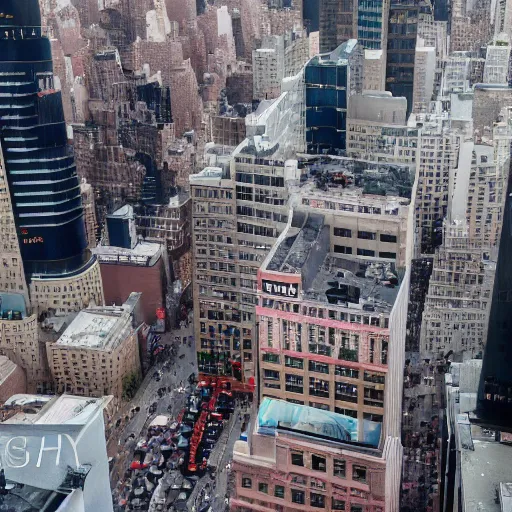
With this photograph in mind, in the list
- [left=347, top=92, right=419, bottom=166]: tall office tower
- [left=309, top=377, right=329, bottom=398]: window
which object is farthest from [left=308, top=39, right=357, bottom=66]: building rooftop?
[left=309, top=377, right=329, bottom=398]: window

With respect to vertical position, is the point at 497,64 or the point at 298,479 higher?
the point at 497,64

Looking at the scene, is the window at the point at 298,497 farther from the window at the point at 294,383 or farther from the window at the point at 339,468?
the window at the point at 294,383

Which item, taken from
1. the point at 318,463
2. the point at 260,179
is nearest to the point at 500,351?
the point at 318,463

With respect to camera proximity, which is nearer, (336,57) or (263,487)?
(263,487)

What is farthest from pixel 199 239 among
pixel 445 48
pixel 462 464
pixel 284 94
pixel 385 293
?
pixel 445 48

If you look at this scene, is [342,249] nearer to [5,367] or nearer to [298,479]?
[298,479]

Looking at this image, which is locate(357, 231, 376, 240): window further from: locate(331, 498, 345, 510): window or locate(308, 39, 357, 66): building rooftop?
locate(308, 39, 357, 66): building rooftop
